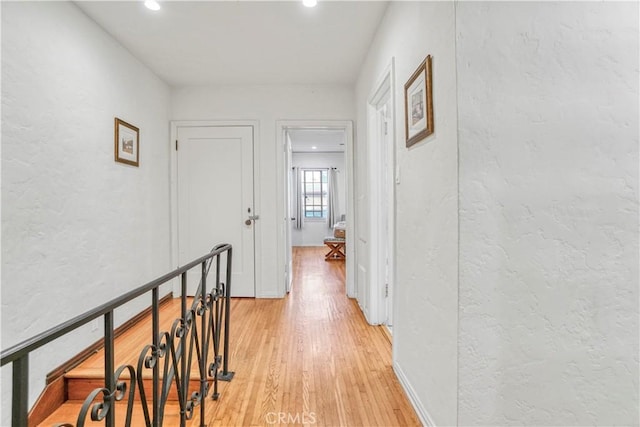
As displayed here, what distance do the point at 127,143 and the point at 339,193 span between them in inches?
233

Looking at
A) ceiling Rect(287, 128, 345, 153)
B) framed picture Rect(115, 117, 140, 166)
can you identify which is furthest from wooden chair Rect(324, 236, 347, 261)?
framed picture Rect(115, 117, 140, 166)

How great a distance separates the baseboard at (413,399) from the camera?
1576mm

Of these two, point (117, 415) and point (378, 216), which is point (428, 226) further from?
point (117, 415)

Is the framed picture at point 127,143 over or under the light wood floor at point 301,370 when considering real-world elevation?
over

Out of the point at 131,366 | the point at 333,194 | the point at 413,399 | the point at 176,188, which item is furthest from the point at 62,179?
the point at 333,194

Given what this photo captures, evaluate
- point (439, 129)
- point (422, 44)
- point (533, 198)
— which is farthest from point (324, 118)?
point (533, 198)

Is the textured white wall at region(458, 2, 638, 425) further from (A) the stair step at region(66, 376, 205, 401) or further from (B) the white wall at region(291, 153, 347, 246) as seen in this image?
(B) the white wall at region(291, 153, 347, 246)

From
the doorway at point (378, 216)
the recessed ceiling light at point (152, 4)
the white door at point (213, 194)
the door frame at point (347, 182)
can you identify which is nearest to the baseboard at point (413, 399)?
the doorway at point (378, 216)

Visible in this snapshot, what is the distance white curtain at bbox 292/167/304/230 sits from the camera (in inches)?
327

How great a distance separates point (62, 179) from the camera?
7.00 ft

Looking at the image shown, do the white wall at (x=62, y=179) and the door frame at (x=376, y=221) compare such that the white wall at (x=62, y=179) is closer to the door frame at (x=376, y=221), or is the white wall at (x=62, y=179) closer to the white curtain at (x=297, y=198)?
the door frame at (x=376, y=221)

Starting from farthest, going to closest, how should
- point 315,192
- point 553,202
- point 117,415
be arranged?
point 315,192, point 117,415, point 553,202

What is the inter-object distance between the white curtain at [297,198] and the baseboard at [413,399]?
6.35m

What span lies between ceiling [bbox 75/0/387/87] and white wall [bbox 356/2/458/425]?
49cm
